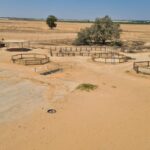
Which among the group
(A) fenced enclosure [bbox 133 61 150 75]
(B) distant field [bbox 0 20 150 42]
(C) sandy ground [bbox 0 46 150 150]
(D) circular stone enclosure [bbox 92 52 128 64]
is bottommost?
(C) sandy ground [bbox 0 46 150 150]

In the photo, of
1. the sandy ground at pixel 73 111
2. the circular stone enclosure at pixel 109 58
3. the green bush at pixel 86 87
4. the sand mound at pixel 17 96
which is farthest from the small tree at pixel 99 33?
the green bush at pixel 86 87

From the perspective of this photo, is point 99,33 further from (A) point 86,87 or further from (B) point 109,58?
(A) point 86,87

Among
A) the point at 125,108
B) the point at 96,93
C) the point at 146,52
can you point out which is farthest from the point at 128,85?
the point at 146,52

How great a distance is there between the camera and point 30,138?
1286cm

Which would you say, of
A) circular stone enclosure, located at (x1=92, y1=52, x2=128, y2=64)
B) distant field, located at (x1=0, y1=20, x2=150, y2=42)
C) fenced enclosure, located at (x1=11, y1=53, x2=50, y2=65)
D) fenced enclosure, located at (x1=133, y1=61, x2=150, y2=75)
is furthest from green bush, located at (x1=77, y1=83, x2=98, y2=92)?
distant field, located at (x1=0, y1=20, x2=150, y2=42)

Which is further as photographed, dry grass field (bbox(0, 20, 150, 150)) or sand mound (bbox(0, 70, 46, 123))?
sand mound (bbox(0, 70, 46, 123))

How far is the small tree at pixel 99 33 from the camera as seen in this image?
2046 inches

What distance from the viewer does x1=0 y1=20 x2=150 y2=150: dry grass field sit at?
503 inches

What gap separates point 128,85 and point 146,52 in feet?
66.6

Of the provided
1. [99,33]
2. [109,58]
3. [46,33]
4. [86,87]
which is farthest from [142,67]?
[46,33]

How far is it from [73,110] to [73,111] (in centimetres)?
19

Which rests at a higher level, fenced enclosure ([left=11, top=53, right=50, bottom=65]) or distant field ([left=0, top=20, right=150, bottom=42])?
distant field ([left=0, top=20, right=150, bottom=42])

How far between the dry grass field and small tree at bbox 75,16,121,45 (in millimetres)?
24450

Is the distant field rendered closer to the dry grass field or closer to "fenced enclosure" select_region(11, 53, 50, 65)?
"fenced enclosure" select_region(11, 53, 50, 65)
